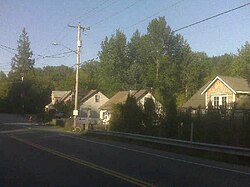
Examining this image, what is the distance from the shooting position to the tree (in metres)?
132

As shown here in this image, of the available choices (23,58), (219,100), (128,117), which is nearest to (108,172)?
(128,117)

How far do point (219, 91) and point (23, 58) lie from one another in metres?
95.4

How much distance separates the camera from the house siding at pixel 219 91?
146 feet

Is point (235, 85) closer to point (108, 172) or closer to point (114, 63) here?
point (108, 172)

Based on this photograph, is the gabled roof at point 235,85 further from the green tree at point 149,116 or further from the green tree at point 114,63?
the green tree at point 114,63

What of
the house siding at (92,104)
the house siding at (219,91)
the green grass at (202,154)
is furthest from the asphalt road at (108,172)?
the house siding at (92,104)

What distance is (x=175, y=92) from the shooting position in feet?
279

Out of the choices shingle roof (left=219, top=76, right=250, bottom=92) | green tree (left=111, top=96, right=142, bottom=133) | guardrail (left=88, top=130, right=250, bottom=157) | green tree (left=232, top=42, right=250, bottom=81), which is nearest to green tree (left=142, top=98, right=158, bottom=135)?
green tree (left=111, top=96, right=142, bottom=133)

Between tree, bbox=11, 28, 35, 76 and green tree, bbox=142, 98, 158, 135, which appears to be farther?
tree, bbox=11, 28, 35, 76

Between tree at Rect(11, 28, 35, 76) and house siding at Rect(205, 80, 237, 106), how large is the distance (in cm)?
9196

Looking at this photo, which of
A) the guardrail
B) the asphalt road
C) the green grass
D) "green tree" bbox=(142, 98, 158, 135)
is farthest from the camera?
"green tree" bbox=(142, 98, 158, 135)

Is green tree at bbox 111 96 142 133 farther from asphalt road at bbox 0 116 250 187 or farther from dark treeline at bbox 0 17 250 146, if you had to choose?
dark treeline at bbox 0 17 250 146

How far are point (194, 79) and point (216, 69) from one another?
17.6 m

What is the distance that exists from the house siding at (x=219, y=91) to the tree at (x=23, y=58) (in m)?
92.0
